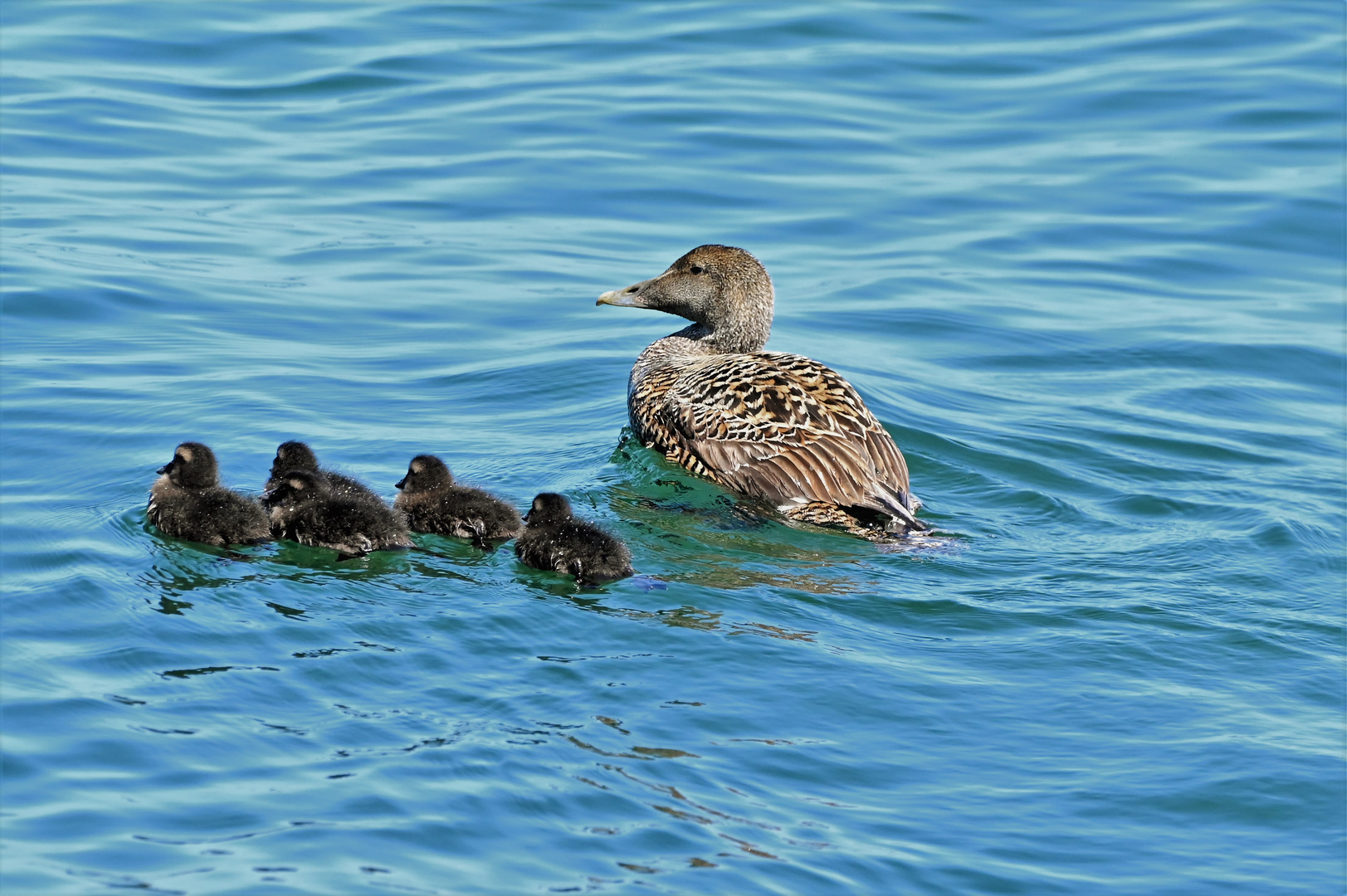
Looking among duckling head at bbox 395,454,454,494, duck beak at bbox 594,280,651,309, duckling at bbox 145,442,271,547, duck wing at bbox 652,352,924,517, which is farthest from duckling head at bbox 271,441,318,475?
duck beak at bbox 594,280,651,309

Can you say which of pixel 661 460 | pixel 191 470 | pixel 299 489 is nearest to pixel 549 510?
pixel 299 489

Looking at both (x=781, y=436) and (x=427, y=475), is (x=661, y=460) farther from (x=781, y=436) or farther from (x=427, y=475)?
(x=427, y=475)

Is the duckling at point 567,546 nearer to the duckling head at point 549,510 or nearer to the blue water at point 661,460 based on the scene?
the duckling head at point 549,510

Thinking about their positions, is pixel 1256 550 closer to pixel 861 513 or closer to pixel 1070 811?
pixel 861 513

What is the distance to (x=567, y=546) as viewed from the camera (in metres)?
7.05

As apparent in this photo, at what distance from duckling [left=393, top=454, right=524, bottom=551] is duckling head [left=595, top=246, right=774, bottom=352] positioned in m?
2.49

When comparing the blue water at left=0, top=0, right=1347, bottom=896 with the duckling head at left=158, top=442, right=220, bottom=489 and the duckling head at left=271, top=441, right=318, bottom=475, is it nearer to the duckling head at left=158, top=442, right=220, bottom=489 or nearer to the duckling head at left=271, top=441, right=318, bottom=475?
the duckling head at left=158, top=442, right=220, bottom=489

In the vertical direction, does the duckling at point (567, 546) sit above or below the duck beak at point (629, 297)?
below

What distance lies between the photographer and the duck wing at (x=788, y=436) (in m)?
8.12

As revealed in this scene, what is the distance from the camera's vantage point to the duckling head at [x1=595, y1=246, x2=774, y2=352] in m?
9.89

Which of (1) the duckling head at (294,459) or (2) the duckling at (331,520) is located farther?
(1) the duckling head at (294,459)

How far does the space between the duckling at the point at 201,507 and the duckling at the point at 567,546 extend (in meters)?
1.16

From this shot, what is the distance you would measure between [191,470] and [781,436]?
280 cm

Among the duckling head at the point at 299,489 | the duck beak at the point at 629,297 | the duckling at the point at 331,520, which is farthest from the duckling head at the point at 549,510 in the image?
the duck beak at the point at 629,297
